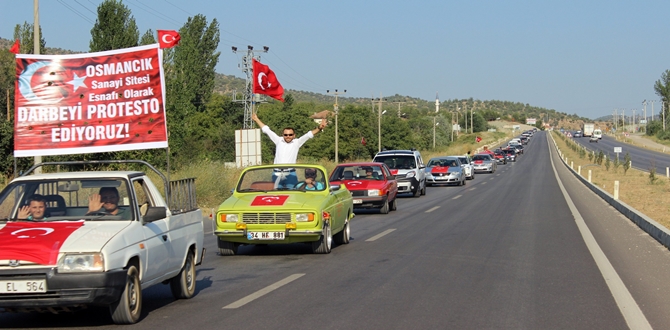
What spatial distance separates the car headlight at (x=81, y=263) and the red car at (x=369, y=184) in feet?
46.7

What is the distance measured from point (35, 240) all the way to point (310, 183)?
23.1 ft

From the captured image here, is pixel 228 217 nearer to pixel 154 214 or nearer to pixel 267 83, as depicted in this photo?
pixel 154 214

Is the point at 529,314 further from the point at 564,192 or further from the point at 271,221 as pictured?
the point at 564,192

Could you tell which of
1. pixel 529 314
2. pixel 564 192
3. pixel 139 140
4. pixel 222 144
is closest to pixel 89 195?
pixel 139 140

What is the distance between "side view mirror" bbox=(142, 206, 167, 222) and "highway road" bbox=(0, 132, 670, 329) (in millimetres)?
969

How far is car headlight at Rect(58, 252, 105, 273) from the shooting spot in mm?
6309

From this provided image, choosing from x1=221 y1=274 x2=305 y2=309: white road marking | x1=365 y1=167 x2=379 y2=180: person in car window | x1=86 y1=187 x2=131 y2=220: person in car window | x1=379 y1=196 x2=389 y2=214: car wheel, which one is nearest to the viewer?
x1=86 y1=187 x2=131 y2=220: person in car window

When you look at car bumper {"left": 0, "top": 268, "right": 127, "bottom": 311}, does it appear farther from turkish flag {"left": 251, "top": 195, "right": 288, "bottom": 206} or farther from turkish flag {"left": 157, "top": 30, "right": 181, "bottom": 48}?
turkish flag {"left": 251, "top": 195, "right": 288, "bottom": 206}

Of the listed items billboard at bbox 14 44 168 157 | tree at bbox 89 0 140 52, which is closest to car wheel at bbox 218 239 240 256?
billboard at bbox 14 44 168 157

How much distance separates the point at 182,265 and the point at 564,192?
26.9 meters

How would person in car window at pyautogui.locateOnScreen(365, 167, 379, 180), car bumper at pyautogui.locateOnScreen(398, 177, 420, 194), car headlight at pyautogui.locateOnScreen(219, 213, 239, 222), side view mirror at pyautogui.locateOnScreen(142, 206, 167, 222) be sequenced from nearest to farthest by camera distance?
side view mirror at pyautogui.locateOnScreen(142, 206, 167, 222) → car headlight at pyautogui.locateOnScreen(219, 213, 239, 222) → person in car window at pyautogui.locateOnScreen(365, 167, 379, 180) → car bumper at pyautogui.locateOnScreen(398, 177, 420, 194)

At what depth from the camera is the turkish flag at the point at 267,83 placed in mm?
19641

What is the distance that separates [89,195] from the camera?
7617 mm

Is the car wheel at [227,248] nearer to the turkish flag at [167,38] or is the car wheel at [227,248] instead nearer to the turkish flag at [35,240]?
the turkish flag at [167,38]
